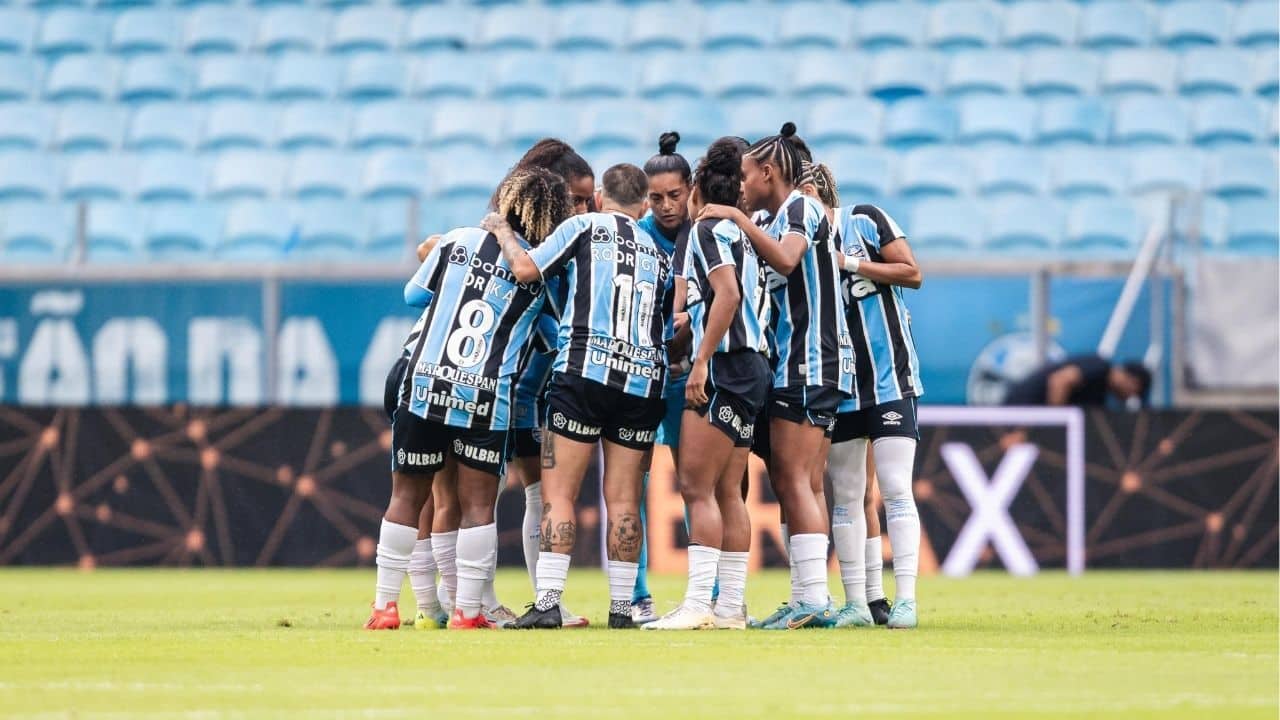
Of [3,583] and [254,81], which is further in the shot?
[254,81]

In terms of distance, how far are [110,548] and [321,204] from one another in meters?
3.24

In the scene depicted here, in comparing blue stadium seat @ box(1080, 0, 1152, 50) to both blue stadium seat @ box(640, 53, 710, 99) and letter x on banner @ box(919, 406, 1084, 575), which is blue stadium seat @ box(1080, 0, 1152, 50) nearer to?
blue stadium seat @ box(640, 53, 710, 99)

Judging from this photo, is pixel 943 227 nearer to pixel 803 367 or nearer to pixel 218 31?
pixel 218 31

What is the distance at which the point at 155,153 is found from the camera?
56.5 feet

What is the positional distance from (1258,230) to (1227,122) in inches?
86.8

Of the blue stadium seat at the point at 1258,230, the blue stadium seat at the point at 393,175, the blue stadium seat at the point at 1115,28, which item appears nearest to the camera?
the blue stadium seat at the point at 1258,230

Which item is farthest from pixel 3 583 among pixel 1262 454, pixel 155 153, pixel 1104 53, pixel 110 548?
pixel 1104 53

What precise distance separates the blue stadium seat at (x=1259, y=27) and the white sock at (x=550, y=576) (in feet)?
41.9

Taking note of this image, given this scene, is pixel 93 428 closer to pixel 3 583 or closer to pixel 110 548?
pixel 110 548

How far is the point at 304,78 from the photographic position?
1795cm

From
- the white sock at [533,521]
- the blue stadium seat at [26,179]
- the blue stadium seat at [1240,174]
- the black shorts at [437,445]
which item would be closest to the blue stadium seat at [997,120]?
the blue stadium seat at [1240,174]

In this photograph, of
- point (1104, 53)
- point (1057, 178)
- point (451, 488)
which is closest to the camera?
point (451, 488)

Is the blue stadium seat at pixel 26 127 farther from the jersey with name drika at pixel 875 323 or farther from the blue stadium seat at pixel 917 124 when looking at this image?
the jersey with name drika at pixel 875 323

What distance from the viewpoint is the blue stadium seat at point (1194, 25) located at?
17.7m
